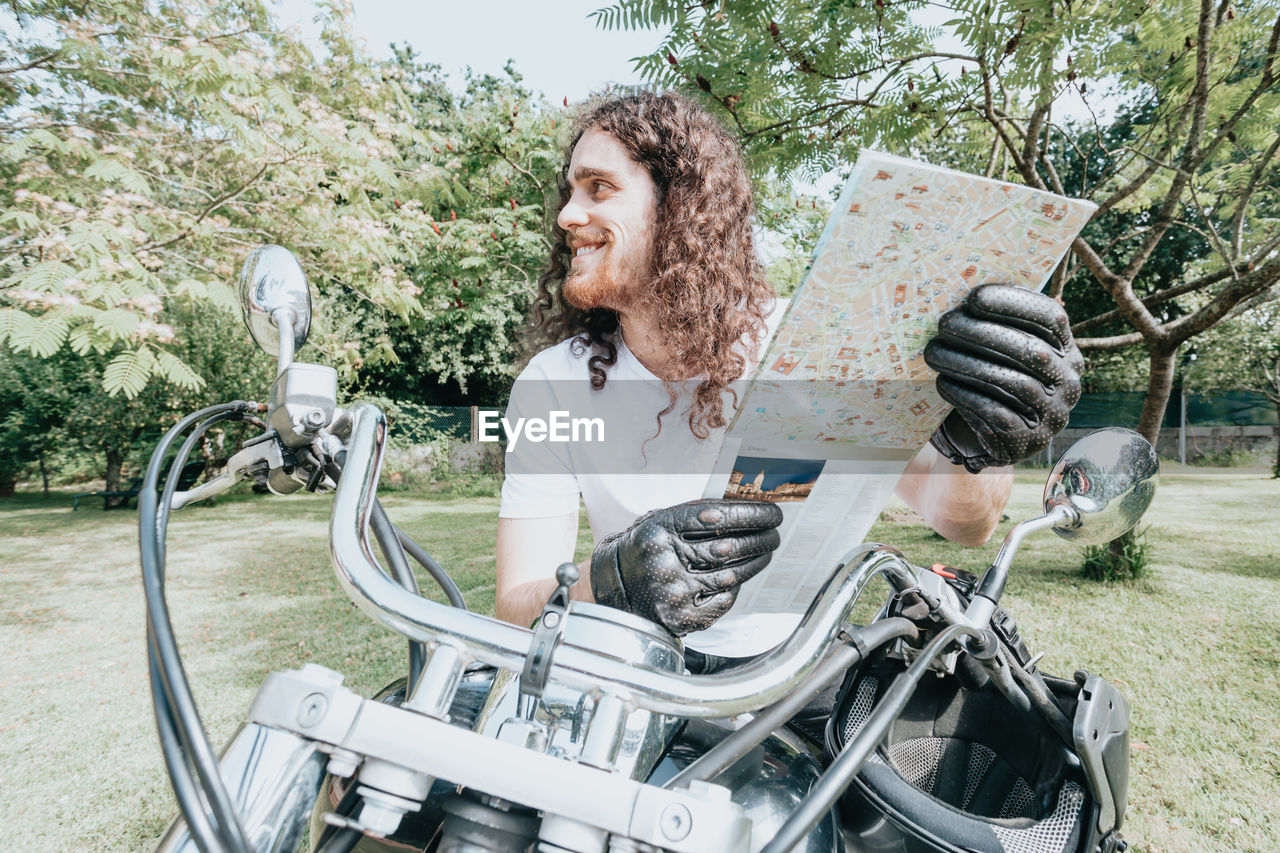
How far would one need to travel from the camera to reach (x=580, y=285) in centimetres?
157

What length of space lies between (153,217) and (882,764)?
663 centimetres

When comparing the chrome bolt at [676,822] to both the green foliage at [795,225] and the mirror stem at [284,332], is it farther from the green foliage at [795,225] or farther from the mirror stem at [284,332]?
the green foliage at [795,225]

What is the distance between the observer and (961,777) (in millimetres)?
1045

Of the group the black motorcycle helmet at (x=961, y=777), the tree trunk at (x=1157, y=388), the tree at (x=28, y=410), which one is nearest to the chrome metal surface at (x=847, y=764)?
the black motorcycle helmet at (x=961, y=777)

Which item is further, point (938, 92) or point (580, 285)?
point (938, 92)

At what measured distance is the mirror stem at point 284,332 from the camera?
0.80 m

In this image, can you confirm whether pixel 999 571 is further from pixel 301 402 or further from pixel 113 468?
pixel 113 468

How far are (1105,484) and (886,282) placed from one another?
1.52 ft

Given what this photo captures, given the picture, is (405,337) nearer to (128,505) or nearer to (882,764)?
(128,505)

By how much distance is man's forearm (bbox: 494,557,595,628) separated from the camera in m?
1.19

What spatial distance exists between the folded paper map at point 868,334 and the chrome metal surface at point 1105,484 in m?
0.20

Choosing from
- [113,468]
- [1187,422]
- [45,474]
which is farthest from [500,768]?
[1187,422]

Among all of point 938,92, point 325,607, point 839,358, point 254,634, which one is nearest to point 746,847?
point 839,358

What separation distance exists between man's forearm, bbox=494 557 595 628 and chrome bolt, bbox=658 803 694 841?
0.67 meters
